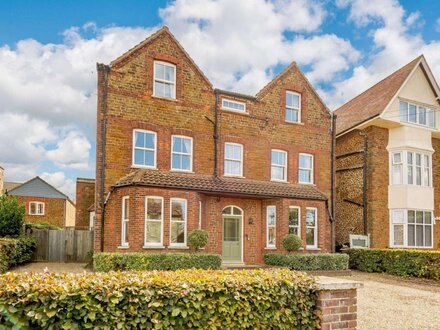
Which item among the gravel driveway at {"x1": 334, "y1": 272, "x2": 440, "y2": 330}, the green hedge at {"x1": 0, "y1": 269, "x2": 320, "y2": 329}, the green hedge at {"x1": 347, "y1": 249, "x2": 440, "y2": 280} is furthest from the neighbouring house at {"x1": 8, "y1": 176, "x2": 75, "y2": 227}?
the green hedge at {"x1": 0, "y1": 269, "x2": 320, "y2": 329}

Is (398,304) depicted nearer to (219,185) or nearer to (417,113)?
(219,185)

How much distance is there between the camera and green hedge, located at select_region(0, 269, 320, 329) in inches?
163

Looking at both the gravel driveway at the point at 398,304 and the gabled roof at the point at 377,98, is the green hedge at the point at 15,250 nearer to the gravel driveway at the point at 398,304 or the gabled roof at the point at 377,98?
the gravel driveway at the point at 398,304

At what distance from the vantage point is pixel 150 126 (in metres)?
18.9

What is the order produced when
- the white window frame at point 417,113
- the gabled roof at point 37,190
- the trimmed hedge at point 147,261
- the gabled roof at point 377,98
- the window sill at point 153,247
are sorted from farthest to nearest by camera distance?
the gabled roof at point 37,190 < the white window frame at point 417,113 < the gabled roof at point 377,98 < the window sill at point 153,247 < the trimmed hedge at point 147,261

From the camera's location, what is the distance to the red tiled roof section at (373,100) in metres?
24.9

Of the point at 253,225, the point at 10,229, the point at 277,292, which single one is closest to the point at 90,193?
the point at 10,229

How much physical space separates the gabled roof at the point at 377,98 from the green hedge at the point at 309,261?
29.1ft

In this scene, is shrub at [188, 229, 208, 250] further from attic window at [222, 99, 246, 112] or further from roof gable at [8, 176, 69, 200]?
roof gable at [8, 176, 69, 200]

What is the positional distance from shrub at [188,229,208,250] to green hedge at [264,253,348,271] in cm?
362

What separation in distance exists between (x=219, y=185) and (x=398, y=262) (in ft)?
28.4

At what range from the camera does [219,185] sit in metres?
19.4

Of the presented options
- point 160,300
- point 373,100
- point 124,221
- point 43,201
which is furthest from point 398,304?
point 43,201

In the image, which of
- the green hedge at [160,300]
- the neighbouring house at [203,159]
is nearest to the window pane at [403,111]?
the neighbouring house at [203,159]
